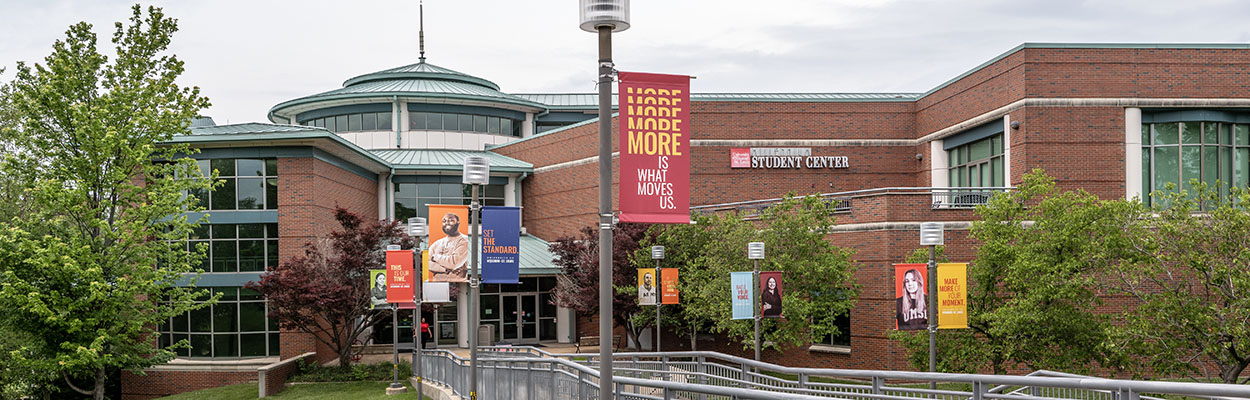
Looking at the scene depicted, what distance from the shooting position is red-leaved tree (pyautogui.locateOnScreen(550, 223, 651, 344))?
33.2 m

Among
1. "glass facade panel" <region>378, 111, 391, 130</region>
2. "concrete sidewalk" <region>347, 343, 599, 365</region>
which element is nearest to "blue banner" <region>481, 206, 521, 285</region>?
"concrete sidewalk" <region>347, 343, 599, 365</region>

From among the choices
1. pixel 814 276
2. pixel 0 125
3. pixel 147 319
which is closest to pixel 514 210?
pixel 814 276

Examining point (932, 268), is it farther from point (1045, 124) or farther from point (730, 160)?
point (730, 160)

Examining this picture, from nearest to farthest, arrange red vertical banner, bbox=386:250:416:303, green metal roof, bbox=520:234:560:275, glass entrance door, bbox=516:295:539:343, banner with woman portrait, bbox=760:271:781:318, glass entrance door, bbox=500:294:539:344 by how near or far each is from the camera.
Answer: banner with woman portrait, bbox=760:271:781:318 → red vertical banner, bbox=386:250:416:303 → green metal roof, bbox=520:234:560:275 → glass entrance door, bbox=500:294:539:344 → glass entrance door, bbox=516:295:539:343

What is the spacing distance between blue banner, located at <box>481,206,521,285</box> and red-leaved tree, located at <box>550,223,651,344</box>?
12890mm

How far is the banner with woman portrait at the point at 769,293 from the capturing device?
24.2 metres

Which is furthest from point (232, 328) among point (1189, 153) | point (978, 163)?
point (1189, 153)

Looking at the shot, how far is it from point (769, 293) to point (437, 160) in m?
23.4

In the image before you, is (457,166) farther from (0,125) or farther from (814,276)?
(814,276)

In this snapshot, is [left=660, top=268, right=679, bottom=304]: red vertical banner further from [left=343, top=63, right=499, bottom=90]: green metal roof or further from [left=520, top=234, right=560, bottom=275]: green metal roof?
[left=343, top=63, right=499, bottom=90]: green metal roof

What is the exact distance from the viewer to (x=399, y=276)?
82.9 feet

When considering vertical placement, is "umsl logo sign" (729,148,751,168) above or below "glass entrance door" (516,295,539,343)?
above

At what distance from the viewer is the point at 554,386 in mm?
14984

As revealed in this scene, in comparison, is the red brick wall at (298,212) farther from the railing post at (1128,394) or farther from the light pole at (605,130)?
the railing post at (1128,394)
